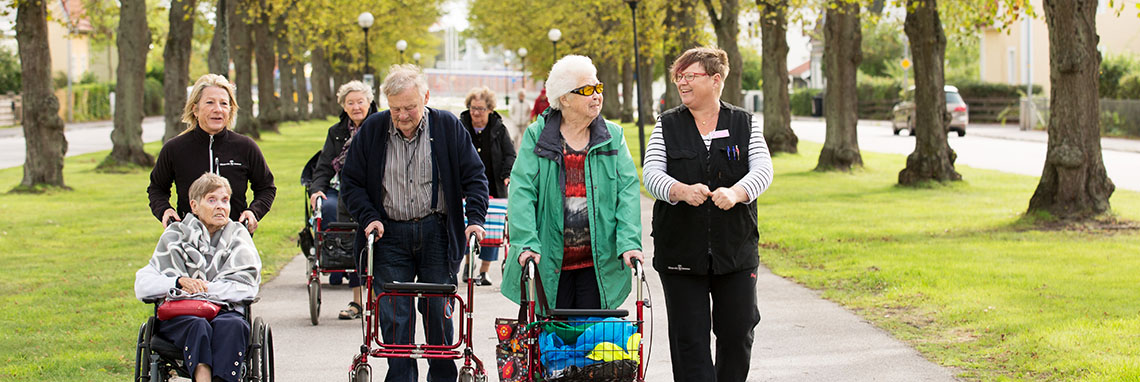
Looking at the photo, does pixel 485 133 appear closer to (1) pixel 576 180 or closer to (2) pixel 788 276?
(2) pixel 788 276

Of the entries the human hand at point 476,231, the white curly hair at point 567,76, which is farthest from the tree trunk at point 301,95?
the white curly hair at point 567,76

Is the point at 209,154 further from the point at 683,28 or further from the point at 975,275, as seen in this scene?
the point at 683,28

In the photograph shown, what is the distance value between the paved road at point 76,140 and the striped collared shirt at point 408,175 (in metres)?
26.7

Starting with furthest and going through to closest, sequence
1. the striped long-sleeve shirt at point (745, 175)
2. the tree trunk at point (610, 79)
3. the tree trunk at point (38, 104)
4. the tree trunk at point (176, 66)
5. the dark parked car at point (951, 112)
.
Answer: the tree trunk at point (610, 79) < the dark parked car at point (951, 112) < the tree trunk at point (176, 66) < the tree trunk at point (38, 104) < the striped long-sleeve shirt at point (745, 175)

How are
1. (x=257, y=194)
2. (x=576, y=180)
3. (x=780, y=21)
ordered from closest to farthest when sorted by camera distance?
1. (x=576, y=180)
2. (x=257, y=194)
3. (x=780, y=21)

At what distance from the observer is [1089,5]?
14.4 meters

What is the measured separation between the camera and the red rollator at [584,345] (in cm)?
520

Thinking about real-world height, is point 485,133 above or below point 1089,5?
below

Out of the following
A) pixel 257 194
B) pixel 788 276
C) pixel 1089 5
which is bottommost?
pixel 788 276

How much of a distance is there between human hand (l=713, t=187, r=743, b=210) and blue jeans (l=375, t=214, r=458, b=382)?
4.93ft

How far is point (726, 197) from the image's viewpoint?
17.7 ft

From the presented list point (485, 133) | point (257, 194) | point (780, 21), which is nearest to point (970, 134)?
point (780, 21)

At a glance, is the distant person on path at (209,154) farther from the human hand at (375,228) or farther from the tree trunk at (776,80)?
the tree trunk at (776,80)

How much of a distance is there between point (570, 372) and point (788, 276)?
6862mm
